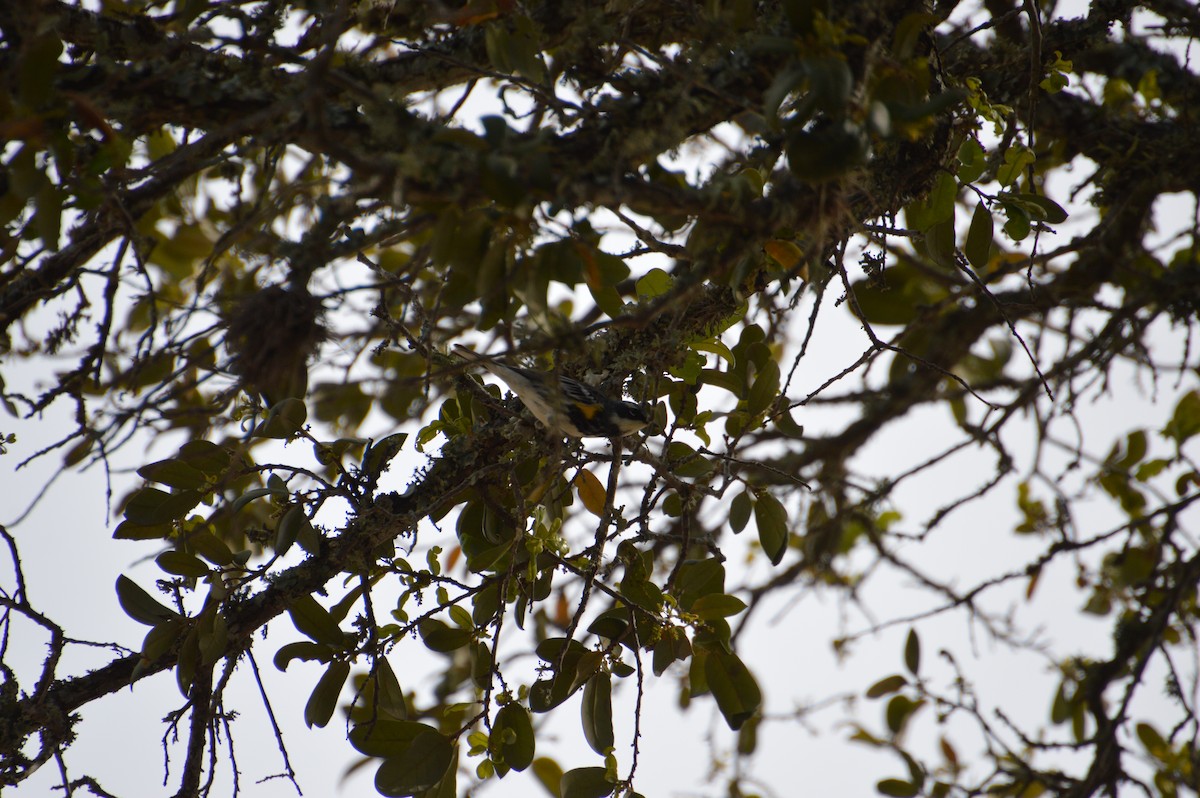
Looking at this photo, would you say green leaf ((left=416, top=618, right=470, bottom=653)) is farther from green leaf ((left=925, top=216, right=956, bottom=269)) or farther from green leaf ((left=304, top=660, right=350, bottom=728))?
green leaf ((left=925, top=216, right=956, bottom=269))

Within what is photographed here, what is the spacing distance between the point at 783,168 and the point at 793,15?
1.34ft

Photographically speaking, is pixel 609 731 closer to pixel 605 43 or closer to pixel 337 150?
pixel 337 150

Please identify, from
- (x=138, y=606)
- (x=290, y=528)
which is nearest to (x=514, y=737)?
(x=290, y=528)

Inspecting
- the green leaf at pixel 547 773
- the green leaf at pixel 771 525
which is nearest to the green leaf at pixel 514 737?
the green leaf at pixel 771 525

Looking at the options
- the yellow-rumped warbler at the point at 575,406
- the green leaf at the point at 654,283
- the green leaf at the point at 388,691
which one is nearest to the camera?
the green leaf at the point at 388,691

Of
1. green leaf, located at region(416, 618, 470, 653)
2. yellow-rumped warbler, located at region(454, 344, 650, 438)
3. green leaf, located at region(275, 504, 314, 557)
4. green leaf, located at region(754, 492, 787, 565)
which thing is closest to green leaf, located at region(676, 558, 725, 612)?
green leaf, located at region(754, 492, 787, 565)

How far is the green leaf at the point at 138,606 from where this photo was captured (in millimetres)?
2439

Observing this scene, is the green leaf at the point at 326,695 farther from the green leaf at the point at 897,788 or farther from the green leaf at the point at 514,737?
the green leaf at the point at 897,788

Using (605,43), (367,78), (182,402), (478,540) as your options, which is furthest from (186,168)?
(182,402)

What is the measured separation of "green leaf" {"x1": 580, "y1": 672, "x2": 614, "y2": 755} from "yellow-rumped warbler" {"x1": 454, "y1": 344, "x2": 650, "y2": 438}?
721 millimetres

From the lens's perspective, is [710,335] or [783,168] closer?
[783,168]

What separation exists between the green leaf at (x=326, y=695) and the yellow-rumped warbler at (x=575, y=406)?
91 cm

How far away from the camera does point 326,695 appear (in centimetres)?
245

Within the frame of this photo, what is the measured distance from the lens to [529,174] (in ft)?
5.48
